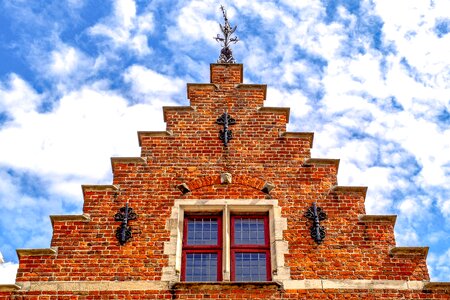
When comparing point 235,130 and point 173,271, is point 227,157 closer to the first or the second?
point 235,130

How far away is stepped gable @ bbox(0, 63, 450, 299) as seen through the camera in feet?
28.9

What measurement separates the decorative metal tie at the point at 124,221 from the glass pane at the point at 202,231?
0.96 metres

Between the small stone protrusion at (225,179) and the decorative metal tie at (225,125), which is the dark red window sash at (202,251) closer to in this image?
the small stone protrusion at (225,179)

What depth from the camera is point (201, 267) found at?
931 centimetres

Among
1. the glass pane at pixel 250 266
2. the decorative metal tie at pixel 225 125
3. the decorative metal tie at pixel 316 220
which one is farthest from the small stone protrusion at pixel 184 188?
the decorative metal tie at pixel 316 220

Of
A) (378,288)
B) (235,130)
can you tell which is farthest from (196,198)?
(378,288)

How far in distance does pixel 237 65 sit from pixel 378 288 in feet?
17.7

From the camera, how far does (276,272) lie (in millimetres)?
9016

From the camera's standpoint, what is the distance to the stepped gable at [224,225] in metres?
8.80

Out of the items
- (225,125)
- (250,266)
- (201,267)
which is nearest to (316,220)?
(250,266)

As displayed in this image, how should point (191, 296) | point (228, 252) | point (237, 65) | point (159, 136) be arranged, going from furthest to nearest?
1. point (237, 65)
2. point (159, 136)
3. point (228, 252)
4. point (191, 296)

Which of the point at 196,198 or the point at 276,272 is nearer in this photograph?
the point at 276,272

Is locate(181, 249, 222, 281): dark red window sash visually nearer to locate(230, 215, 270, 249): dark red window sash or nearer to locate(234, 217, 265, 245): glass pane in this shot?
locate(230, 215, 270, 249): dark red window sash

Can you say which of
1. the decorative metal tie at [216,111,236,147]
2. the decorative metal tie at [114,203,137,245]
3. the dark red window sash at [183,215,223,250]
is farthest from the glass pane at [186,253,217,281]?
the decorative metal tie at [216,111,236,147]
